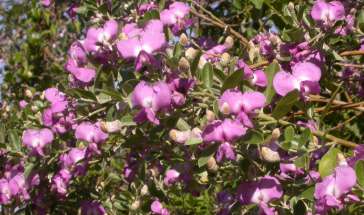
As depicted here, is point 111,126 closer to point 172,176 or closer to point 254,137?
point 172,176

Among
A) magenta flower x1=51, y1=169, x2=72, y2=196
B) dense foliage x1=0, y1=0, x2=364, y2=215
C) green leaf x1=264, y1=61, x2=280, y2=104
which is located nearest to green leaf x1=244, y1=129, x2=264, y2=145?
dense foliage x1=0, y1=0, x2=364, y2=215

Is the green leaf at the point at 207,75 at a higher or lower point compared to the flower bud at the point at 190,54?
lower

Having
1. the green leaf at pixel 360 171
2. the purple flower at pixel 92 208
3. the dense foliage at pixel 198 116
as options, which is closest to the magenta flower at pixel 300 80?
the dense foliage at pixel 198 116

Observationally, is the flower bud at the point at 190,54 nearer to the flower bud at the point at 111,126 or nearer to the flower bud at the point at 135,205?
the flower bud at the point at 111,126

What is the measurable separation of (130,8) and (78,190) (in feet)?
2.52

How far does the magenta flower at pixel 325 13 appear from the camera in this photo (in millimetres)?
1508

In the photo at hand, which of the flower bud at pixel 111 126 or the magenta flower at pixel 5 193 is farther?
the magenta flower at pixel 5 193

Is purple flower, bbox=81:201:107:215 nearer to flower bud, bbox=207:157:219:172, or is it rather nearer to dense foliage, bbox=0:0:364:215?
dense foliage, bbox=0:0:364:215

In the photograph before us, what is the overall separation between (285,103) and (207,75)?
170 millimetres

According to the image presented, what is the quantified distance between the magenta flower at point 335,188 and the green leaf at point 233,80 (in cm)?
26

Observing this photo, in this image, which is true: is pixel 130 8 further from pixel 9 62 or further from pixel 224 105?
pixel 9 62

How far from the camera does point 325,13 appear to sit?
1.51 m

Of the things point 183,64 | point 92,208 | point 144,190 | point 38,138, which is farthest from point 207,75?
point 92,208

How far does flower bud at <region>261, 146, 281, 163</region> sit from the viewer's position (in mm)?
1295
